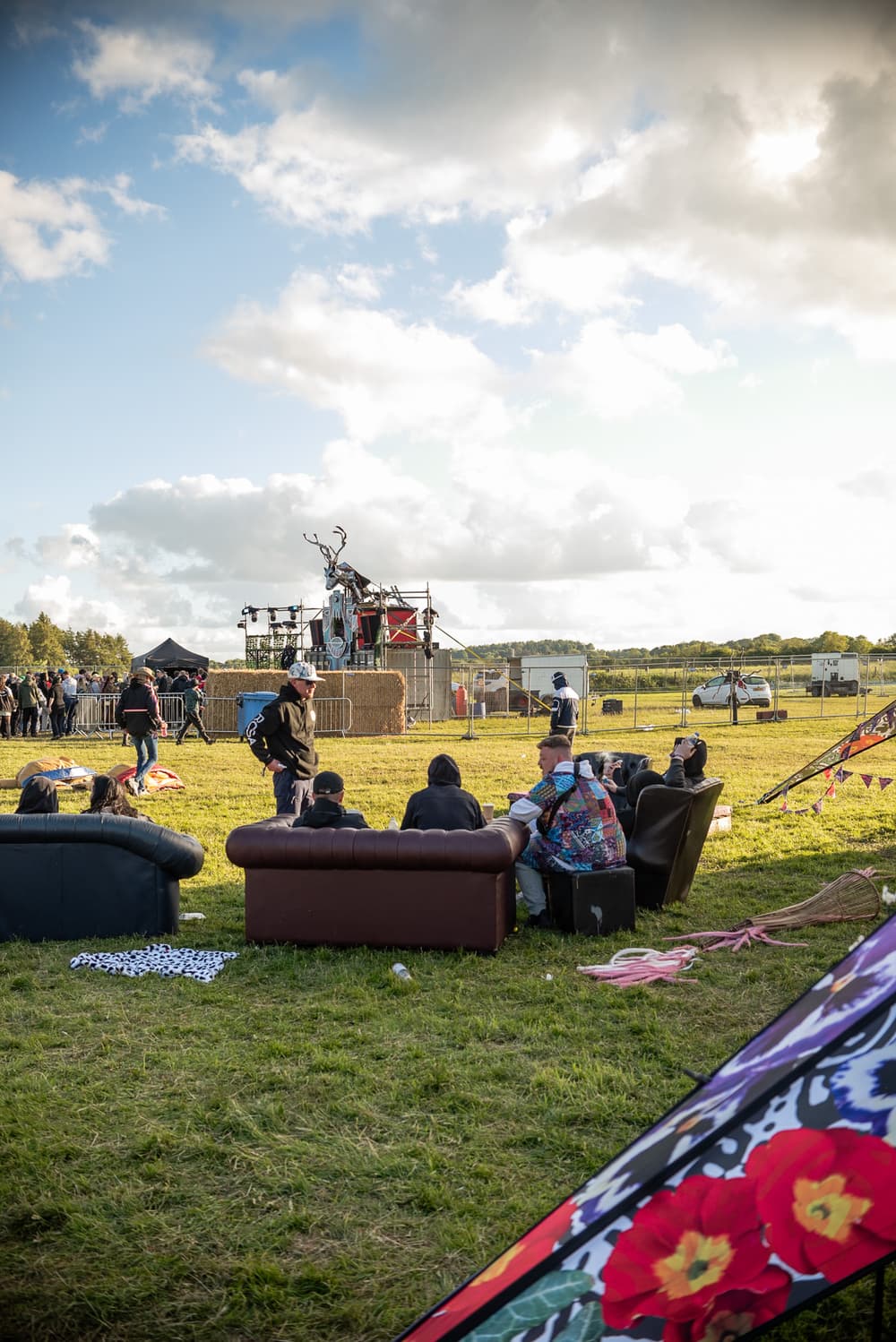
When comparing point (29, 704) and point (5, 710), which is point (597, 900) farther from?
point (5, 710)

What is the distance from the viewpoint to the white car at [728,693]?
3506cm

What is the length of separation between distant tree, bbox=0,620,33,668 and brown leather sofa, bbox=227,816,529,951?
282 feet

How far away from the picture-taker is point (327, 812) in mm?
6980

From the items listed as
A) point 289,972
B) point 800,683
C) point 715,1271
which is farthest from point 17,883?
point 800,683

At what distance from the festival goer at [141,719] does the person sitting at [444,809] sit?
798 cm

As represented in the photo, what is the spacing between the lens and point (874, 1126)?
192 cm

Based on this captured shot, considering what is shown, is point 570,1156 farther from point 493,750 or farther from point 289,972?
point 493,750

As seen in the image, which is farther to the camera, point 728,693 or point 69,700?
point 728,693

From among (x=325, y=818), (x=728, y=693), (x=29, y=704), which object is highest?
(x=29, y=704)

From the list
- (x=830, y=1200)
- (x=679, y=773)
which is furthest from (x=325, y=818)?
(x=830, y=1200)

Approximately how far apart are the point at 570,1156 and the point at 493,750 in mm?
17548

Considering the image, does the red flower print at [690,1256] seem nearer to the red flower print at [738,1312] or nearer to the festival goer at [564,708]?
the red flower print at [738,1312]

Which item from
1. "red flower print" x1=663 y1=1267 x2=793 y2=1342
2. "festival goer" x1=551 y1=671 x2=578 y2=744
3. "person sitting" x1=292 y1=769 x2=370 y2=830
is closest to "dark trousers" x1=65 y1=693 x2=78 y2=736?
"festival goer" x1=551 y1=671 x2=578 y2=744

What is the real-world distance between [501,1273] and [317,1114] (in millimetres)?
2460
